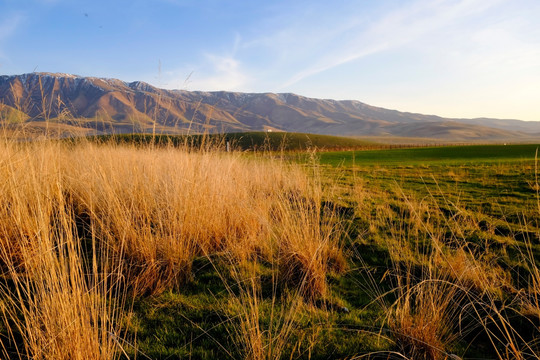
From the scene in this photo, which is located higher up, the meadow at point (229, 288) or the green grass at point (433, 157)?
the green grass at point (433, 157)

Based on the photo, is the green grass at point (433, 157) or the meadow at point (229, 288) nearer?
the meadow at point (229, 288)

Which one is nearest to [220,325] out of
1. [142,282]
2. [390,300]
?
[142,282]

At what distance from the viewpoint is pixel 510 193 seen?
709cm

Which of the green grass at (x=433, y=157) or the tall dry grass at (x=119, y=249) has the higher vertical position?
the green grass at (x=433, y=157)

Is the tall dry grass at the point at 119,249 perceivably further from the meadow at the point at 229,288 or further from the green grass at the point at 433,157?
the green grass at the point at 433,157

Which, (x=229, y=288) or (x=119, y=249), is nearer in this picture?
(x=229, y=288)

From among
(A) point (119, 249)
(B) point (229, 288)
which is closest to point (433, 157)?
(B) point (229, 288)

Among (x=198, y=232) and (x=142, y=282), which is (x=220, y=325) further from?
(x=198, y=232)

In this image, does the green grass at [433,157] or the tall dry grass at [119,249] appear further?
the green grass at [433,157]

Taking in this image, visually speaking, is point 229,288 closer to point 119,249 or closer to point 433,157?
point 119,249

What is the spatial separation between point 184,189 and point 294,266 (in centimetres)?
151

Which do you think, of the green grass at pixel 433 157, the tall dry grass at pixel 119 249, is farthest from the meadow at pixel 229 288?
the green grass at pixel 433 157

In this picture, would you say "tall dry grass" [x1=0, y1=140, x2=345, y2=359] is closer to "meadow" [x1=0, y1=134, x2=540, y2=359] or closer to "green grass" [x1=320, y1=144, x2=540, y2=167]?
"meadow" [x1=0, y1=134, x2=540, y2=359]

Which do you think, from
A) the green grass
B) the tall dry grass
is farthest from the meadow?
the green grass
